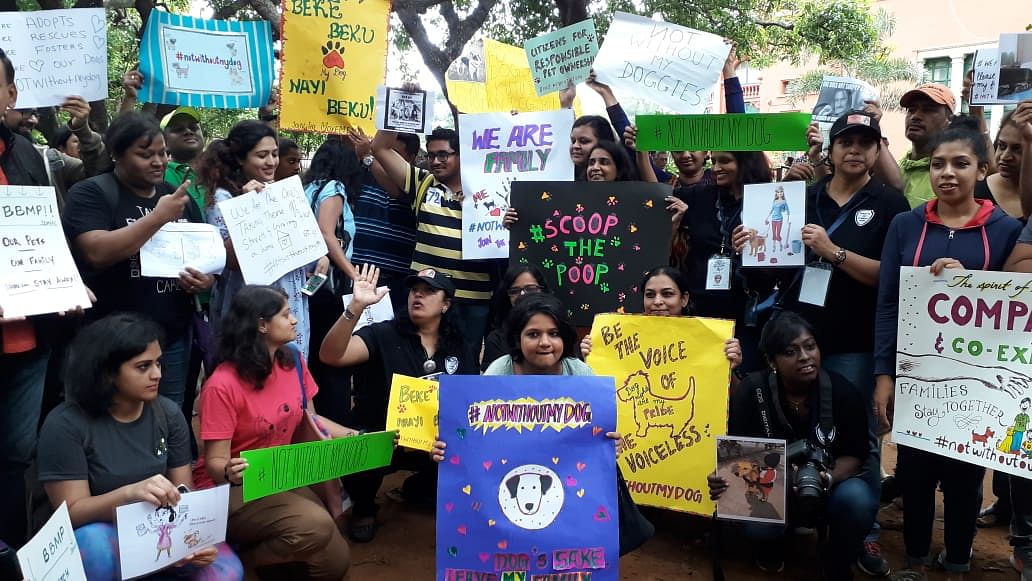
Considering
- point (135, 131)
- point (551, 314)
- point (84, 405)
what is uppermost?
point (135, 131)

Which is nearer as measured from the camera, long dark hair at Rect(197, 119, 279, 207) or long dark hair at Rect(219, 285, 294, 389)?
long dark hair at Rect(219, 285, 294, 389)

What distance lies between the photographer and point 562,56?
595 centimetres

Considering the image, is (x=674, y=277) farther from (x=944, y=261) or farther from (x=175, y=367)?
(x=175, y=367)

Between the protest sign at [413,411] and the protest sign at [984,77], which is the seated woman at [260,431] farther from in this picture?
the protest sign at [984,77]

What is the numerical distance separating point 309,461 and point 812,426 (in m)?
2.42

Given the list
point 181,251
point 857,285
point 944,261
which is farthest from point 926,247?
point 181,251

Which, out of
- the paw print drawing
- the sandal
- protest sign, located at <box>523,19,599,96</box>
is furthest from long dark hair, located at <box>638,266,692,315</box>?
the paw print drawing

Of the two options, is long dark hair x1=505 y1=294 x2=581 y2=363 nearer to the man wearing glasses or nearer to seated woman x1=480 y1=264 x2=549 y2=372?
seated woman x1=480 y1=264 x2=549 y2=372

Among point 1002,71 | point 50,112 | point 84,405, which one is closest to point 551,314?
point 84,405

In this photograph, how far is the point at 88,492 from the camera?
3.21m

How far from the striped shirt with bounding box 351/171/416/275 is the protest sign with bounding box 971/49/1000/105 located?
3333mm

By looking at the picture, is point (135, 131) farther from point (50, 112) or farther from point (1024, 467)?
point (50, 112)

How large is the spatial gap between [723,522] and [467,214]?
7.85 feet

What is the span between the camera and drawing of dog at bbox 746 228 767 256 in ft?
15.2
